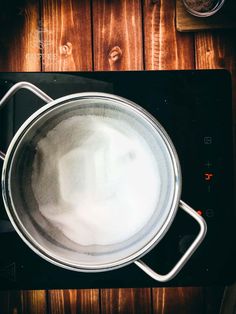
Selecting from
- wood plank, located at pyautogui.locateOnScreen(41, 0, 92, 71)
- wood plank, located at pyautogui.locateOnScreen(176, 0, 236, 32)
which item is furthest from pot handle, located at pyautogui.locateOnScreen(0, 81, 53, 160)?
wood plank, located at pyautogui.locateOnScreen(176, 0, 236, 32)

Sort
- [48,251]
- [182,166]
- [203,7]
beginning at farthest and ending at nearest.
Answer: [203,7]
[182,166]
[48,251]

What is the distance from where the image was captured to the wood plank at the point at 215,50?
0.88 metres

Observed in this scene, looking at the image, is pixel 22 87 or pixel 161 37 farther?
pixel 161 37

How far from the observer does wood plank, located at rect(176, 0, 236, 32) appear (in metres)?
0.85

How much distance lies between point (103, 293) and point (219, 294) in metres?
0.27

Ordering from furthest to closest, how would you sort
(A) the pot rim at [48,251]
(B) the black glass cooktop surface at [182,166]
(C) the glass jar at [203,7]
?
(C) the glass jar at [203,7] < (B) the black glass cooktop surface at [182,166] < (A) the pot rim at [48,251]

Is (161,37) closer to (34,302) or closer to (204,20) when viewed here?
(204,20)

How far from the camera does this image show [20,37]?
87cm

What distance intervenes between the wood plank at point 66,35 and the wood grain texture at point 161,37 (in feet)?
0.44

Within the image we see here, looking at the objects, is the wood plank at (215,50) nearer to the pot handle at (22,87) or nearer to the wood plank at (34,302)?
the pot handle at (22,87)

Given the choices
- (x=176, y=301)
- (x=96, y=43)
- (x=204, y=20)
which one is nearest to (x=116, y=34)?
(x=96, y=43)

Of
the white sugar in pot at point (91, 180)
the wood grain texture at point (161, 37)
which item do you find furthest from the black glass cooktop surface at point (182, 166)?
the wood grain texture at point (161, 37)

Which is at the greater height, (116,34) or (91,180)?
(116,34)

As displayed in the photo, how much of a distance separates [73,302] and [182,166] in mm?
441
